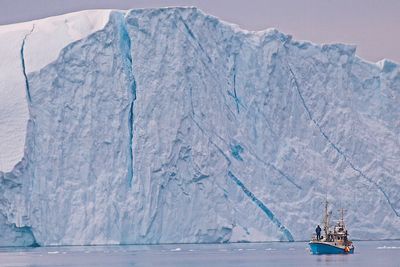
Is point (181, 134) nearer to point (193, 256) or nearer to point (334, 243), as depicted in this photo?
point (193, 256)

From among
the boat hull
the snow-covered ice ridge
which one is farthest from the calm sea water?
the snow-covered ice ridge

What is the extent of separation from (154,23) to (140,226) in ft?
25.8

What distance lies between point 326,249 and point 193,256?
5.23m

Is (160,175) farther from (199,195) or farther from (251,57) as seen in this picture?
(251,57)

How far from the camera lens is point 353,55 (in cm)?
5694

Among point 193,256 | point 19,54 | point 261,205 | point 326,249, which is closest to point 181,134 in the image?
point 261,205

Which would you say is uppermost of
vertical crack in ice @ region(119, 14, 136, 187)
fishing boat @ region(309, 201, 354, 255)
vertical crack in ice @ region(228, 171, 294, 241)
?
vertical crack in ice @ region(119, 14, 136, 187)

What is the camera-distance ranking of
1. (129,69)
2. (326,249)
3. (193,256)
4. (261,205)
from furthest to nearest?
(261,205) → (129,69) → (326,249) → (193,256)

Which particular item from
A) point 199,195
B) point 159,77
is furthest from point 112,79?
point 199,195

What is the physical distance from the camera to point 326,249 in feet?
158

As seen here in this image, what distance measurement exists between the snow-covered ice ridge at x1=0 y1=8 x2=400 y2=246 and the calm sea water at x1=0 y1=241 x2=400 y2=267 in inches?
39.2

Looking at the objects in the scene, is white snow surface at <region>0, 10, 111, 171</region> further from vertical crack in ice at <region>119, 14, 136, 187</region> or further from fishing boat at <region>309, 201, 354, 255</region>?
A: fishing boat at <region>309, 201, 354, 255</region>

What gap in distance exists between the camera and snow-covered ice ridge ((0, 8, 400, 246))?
164 feet

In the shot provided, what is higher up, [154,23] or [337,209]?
[154,23]
